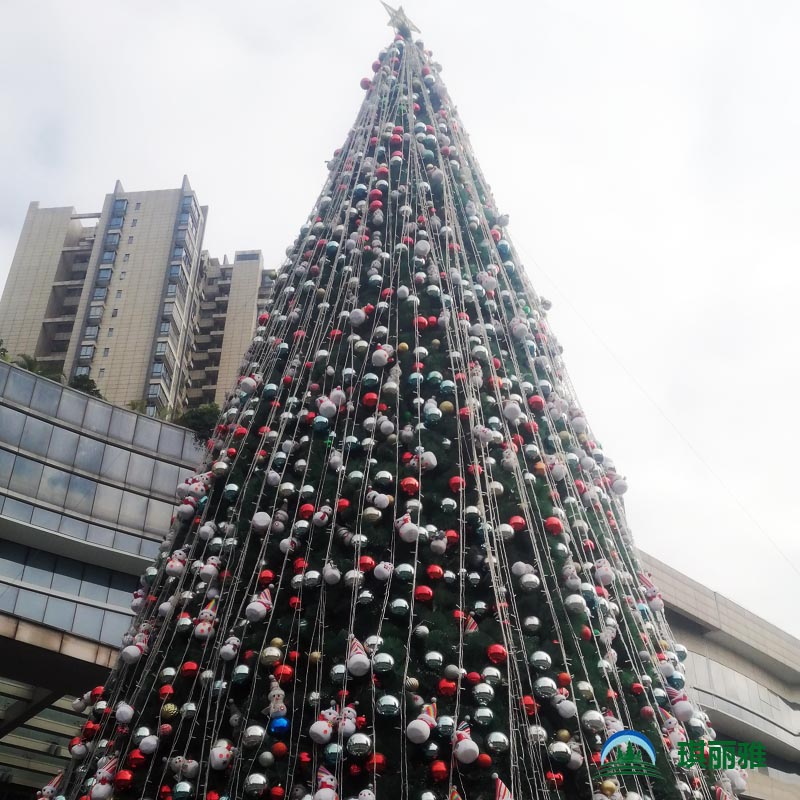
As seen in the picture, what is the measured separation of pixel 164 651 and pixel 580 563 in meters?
3.13

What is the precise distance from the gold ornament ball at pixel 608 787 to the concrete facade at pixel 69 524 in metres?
9.59

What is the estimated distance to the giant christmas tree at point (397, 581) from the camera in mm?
4984

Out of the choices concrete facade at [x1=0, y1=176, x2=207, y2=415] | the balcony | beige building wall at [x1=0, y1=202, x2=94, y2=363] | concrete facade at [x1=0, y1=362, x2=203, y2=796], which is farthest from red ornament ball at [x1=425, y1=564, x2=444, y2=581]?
the balcony

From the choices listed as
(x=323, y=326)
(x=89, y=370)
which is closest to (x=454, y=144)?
(x=323, y=326)

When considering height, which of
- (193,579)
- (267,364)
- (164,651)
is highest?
(267,364)

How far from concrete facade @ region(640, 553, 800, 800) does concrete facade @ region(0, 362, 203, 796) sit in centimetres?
896

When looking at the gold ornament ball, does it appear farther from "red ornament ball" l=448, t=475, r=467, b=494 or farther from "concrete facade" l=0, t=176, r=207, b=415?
"concrete facade" l=0, t=176, r=207, b=415

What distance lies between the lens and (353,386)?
677 cm

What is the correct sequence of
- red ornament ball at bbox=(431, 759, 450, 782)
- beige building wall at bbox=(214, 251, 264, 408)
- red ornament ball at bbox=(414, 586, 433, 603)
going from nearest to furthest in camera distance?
red ornament ball at bbox=(431, 759, 450, 782) → red ornament ball at bbox=(414, 586, 433, 603) → beige building wall at bbox=(214, 251, 264, 408)

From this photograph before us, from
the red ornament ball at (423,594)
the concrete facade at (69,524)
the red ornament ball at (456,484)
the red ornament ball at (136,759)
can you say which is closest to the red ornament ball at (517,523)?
the red ornament ball at (456,484)

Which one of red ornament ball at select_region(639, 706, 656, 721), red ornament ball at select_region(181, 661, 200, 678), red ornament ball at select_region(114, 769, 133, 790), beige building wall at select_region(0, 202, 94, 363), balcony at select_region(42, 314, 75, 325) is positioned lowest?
red ornament ball at select_region(114, 769, 133, 790)

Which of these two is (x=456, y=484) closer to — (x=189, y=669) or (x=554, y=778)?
(x=554, y=778)

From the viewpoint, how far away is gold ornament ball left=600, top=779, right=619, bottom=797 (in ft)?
16.2

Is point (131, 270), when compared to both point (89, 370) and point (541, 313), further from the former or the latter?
point (541, 313)
